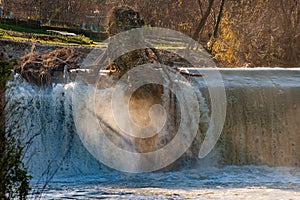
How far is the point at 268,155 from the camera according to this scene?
1274 centimetres

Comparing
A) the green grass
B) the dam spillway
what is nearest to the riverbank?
the dam spillway

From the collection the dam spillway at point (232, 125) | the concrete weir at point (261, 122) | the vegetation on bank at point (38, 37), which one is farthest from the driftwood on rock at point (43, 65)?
the vegetation on bank at point (38, 37)

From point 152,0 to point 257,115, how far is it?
67.5 feet

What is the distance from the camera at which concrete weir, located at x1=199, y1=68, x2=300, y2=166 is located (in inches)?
501

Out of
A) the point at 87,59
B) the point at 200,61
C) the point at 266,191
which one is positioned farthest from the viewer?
the point at 200,61

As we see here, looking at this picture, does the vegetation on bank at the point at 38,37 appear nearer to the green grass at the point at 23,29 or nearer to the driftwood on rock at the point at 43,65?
the green grass at the point at 23,29

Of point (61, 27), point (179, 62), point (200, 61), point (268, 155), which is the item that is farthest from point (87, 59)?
point (61, 27)

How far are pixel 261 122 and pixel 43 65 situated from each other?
14.8 feet

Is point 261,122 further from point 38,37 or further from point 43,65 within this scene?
point 38,37

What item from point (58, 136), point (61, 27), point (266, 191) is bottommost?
point (266, 191)

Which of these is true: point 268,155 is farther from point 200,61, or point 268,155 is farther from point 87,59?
point 200,61

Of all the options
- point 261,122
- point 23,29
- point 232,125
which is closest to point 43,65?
point 232,125

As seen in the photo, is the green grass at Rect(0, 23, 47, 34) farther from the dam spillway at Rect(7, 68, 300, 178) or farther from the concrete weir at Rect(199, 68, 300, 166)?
the concrete weir at Rect(199, 68, 300, 166)

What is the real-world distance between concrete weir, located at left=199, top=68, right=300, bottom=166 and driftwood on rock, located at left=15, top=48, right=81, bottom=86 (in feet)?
10.9
